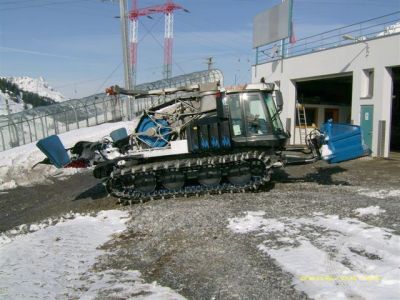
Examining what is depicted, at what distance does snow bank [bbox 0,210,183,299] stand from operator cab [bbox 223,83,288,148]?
3488 millimetres

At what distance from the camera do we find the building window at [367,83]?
1875cm

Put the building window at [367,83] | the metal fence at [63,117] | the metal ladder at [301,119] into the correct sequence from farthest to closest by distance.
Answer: the metal fence at [63,117] < the metal ladder at [301,119] < the building window at [367,83]

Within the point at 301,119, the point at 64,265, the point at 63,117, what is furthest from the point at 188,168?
the point at 63,117

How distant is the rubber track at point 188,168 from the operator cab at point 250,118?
0.37 metres

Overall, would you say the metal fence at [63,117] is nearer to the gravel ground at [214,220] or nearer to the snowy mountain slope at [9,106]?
the snowy mountain slope at [9,106]

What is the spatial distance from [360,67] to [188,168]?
37.9ft

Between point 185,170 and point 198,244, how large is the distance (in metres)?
3.80

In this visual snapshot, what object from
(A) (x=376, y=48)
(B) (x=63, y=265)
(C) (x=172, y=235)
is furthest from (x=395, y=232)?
(A) (x=376, y=48)

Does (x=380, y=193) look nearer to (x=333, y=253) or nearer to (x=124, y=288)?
(x=333, y=253)

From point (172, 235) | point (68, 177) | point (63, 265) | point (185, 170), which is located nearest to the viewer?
point (63, 265)

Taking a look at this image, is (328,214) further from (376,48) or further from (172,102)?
(376,48)

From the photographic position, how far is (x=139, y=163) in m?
11.2

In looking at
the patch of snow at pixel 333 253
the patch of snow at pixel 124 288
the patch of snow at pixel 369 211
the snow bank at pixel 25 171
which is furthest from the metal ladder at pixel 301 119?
the patch of snow at pixel 124 288

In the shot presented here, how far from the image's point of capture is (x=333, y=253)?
6117 millimetres
